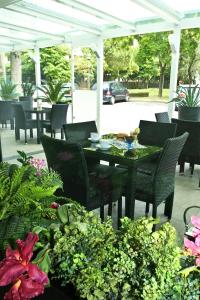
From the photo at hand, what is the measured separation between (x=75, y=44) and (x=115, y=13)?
7.59ft

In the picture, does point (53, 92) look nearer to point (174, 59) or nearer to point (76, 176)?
point (174, 59)

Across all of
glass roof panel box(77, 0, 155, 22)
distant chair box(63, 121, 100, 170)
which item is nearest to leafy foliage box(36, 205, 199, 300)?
distant chair box(63, 121, 100, 170)

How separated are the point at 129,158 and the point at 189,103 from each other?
Answer: 332 centimetres

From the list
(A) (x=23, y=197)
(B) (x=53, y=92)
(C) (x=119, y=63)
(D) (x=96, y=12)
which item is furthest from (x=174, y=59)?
(C) (x=119, y=63)

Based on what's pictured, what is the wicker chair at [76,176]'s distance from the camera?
2092mm

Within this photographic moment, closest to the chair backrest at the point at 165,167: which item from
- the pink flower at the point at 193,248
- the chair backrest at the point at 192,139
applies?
the chair backrest at the point at 192,139

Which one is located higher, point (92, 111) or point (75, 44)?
point (75, 44)

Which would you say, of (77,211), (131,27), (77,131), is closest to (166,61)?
(131,27)

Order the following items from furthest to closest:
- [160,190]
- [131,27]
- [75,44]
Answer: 1. [75,44]
2. [131,27]
3. [160,190]

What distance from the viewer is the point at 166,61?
36.4 ft

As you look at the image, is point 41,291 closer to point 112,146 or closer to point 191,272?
point 191,272

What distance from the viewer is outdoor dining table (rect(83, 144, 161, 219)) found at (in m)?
2.31

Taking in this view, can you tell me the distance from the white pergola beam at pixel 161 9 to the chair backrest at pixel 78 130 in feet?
7.62

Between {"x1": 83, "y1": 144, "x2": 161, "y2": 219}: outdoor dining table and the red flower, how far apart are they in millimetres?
1620
